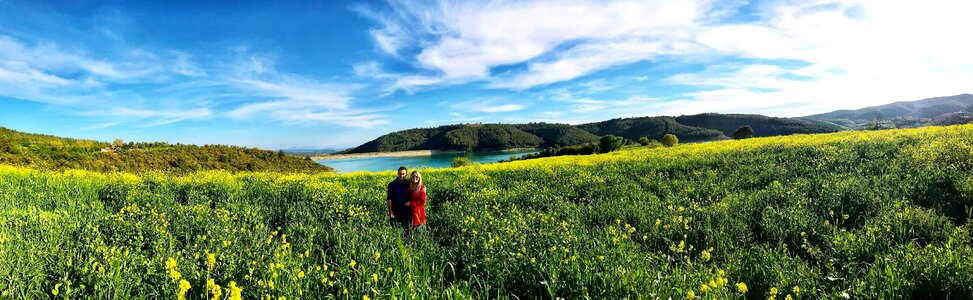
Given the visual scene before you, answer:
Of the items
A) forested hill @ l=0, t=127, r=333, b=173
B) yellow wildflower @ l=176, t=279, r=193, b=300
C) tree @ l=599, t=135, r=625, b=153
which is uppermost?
forested hill @ l=0, t=127, r=333, b=173

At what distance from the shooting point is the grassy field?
3896 mm

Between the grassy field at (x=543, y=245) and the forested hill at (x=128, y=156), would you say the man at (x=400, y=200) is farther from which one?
the forested hill at (x=128, y=156)

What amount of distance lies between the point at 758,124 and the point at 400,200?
18633 centimetres

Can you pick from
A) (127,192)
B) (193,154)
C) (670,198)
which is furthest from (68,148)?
(670,198)

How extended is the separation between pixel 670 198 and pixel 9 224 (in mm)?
11590

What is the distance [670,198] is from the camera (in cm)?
923

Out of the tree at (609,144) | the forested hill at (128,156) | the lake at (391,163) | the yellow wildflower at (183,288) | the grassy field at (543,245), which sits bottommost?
the lake at (391,163)

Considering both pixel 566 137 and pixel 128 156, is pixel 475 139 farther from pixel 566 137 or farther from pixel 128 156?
pixel 128 156

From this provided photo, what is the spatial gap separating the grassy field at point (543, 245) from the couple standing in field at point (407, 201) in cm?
44

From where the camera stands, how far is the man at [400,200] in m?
8.02

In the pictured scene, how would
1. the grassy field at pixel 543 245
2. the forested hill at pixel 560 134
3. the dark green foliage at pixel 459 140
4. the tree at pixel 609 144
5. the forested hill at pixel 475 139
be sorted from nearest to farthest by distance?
the grassy field at pixel 543 245 < the tree at pixel 609 144 < the forested hill at pixel 560 134 < the dark green foliage at pixel 459 140 < the forested hill at pixel 475 139

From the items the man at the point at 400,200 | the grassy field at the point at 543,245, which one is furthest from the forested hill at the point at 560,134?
the man at the point at 400,200

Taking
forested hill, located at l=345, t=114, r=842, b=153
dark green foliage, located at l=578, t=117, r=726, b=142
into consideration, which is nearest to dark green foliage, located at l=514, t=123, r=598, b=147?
forested hill, located at l=345, t=114, r=842, b=153

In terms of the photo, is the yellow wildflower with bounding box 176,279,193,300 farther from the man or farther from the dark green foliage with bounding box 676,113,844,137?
the dark green foliage with bounding box 676,113,844,137
